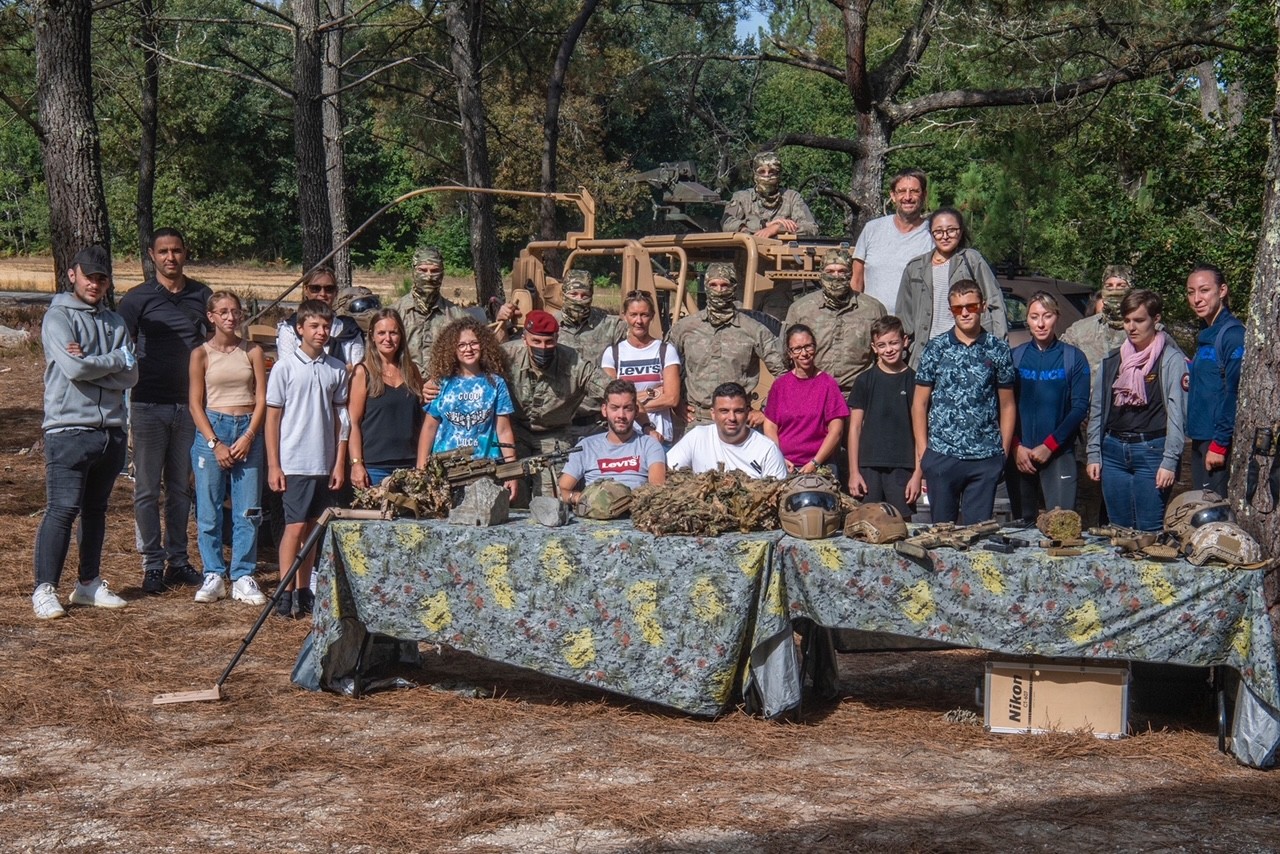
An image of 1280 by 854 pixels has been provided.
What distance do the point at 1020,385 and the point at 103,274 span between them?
4.83m

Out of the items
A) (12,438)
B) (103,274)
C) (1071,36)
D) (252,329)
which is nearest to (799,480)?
(103,274)

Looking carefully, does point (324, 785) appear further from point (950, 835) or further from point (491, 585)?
point (950, 835)

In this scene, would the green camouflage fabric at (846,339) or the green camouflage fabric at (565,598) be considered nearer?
the green camouflage fabric at (565,598)

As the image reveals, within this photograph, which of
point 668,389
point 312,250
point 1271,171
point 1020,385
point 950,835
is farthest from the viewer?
point 312,250

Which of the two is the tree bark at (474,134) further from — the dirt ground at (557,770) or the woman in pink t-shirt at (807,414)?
the dirt ground at (557,770)

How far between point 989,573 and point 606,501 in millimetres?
1683

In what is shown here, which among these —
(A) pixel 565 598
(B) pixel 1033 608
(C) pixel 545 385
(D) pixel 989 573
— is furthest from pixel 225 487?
(B) pixel 1033 608

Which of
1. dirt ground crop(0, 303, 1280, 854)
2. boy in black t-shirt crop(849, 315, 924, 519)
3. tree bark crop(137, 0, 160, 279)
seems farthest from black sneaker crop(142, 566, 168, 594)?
tree bark crop(137, 0, 160, 279)

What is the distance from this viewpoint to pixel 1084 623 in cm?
571

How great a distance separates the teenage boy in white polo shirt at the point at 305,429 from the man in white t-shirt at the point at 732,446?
2.01m

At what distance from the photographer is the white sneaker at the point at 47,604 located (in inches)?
311

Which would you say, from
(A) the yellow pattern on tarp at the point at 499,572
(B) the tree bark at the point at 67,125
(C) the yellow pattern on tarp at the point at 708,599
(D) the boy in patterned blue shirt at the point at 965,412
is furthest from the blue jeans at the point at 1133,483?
(B) the tree bark at the point at 67,125

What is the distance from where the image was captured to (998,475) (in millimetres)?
7066

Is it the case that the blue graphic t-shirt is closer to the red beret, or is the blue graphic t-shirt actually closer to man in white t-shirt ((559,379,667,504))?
the red beret
